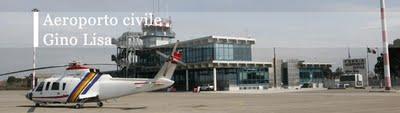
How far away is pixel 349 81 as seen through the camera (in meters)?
93.3

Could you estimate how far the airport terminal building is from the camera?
9231cm

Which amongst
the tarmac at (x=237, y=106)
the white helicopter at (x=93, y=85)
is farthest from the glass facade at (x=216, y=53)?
the white helicopter at (x=93, y=85)

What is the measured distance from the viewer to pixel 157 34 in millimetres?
115188

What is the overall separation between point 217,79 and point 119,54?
21992mm

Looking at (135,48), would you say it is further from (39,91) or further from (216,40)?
(39,91)

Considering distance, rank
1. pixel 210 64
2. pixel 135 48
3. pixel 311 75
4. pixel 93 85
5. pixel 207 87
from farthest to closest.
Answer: pixel 311 75 → pixel 135 48 → pixel 207 87 → pixel 210 64 → pixel 93 85

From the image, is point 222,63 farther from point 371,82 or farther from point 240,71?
point 371,82

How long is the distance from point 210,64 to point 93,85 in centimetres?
6081

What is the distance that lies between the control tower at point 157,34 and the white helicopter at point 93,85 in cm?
7926

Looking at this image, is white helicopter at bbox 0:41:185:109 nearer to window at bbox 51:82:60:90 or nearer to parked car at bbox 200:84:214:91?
window at bbox 51:82:60:90

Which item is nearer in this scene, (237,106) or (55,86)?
(237,106)

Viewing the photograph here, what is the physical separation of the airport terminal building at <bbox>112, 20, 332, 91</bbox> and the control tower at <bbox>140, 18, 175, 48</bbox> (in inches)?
49.3

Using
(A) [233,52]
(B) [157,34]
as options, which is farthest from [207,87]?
(B) [157,34]

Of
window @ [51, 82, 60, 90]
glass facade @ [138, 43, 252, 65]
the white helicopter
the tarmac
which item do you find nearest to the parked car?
glass facade @ [138, 43, 252, 65]
